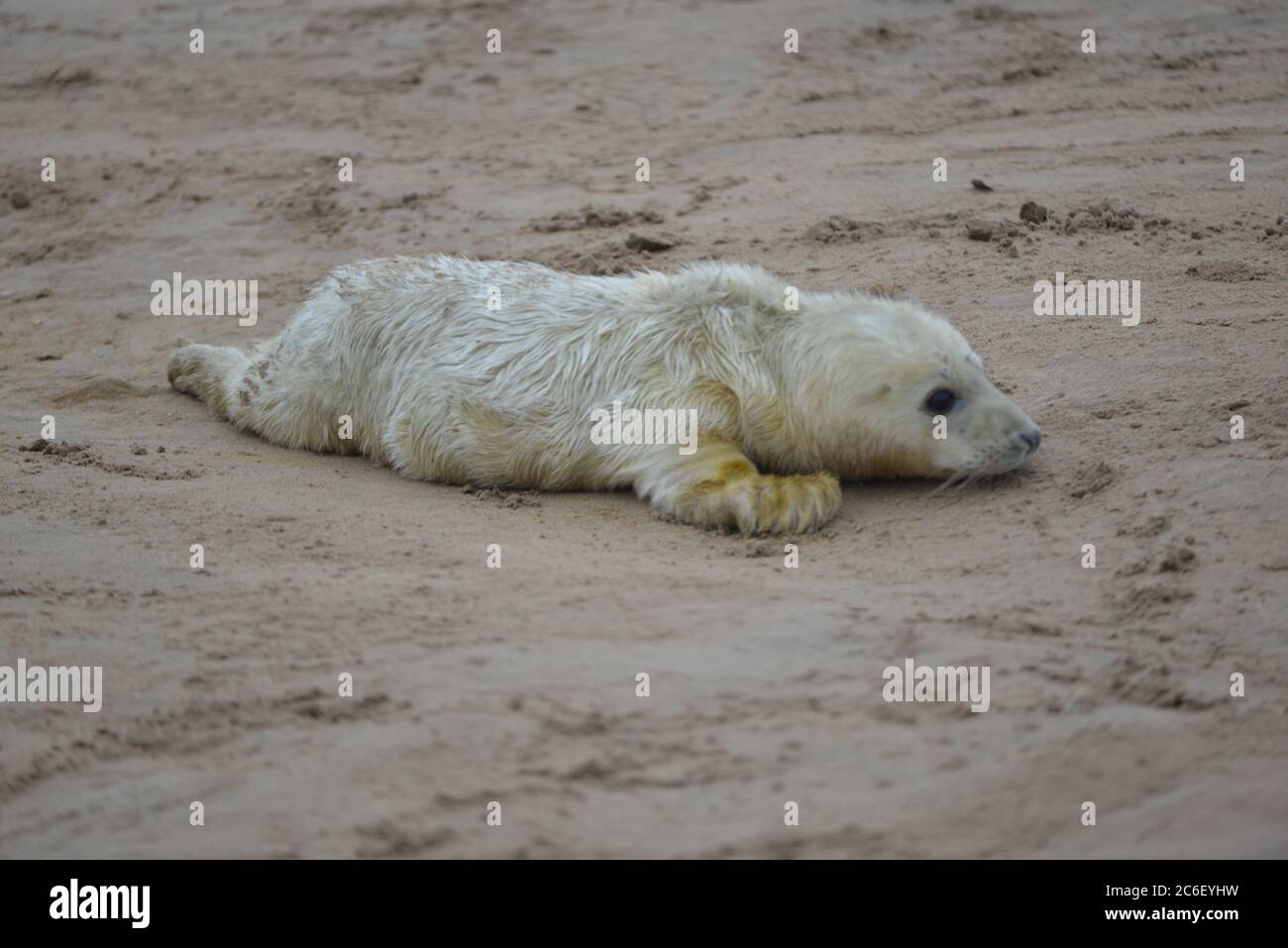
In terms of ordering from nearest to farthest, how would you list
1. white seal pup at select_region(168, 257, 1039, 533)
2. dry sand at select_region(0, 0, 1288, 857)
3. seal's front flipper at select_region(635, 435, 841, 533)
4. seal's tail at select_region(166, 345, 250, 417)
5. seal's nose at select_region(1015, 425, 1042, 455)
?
dry sand at select_region(0, 0, 1288, 857)
seal's front flipper at select_region(635, 435, 841, 533)
seal's nose at select_region(1015, 425, 1042, 455)
white seal pup at select_region(168, 257, 1039, 533)
seal's tail at select_region(166, 345, 250, 417)

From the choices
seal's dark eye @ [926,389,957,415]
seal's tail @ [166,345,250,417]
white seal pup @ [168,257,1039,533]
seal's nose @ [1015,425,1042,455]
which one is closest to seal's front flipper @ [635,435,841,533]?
white seal pup @ [168,257,1039,533]

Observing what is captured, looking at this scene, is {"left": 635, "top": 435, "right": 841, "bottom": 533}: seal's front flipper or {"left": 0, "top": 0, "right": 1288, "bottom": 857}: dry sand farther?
{"left": 635, "top": 435, "right": 841, "bottom": 533}: seal's front flipper

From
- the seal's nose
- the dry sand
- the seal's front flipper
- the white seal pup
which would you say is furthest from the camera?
the white seal pup

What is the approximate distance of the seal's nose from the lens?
525 centimetres

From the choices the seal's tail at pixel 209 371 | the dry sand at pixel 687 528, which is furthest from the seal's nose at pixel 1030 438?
the seal's tail at pixel 209 371

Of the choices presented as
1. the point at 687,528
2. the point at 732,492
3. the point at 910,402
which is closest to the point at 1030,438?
the point at 910,402

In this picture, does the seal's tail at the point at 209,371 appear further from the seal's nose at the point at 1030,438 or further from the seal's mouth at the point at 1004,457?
the seal's nose at the point at 1030,438

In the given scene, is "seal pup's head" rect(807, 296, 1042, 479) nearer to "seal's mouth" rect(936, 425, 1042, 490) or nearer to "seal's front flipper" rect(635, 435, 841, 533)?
"seal's mouth" rect(936, 425, 1042, 490)

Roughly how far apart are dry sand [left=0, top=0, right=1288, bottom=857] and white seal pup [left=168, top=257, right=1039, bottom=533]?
6.8 inches

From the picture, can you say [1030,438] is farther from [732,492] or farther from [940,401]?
[732,492]

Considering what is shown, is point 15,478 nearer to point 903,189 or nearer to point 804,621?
point 804,621

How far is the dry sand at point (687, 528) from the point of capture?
3.37 m

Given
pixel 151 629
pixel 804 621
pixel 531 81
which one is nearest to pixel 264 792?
pixel 151 629
